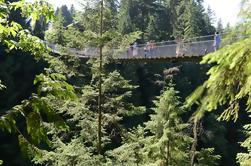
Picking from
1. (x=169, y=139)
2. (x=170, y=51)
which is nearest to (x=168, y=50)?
(x=170, y=51)

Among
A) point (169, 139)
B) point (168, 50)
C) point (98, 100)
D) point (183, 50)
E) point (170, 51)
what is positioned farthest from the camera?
point (168, 50)

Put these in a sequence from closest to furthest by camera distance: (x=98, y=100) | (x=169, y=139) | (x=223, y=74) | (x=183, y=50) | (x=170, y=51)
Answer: (x=223, y=74), (x=98, y=100), (x=169, y=139), (x=183, y=50), (x=170, y=51)

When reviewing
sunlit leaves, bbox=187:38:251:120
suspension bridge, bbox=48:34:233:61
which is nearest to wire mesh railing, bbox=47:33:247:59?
suspension bridge, bbox=48:34:233:61

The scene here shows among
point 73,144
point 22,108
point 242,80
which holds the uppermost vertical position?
point 242,80

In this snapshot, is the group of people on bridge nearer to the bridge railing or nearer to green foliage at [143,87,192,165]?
the bridge railing

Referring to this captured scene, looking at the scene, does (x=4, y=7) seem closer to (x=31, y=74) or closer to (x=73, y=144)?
(x=73, y=144)

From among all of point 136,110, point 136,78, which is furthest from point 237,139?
point 136,110

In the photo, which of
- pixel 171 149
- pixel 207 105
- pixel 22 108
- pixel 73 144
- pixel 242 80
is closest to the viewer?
pixel 207 105

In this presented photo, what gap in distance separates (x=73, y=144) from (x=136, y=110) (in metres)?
1.85

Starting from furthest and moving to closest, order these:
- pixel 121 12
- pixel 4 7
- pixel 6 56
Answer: pixel 121 12 → pixel 6 56 → pixel 4 7

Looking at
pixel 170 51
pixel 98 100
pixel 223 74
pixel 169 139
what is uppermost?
pixel 223 74

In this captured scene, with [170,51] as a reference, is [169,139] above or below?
below

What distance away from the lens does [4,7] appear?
10.3 feet

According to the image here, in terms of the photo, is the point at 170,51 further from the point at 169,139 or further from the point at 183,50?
the point at 169,139
